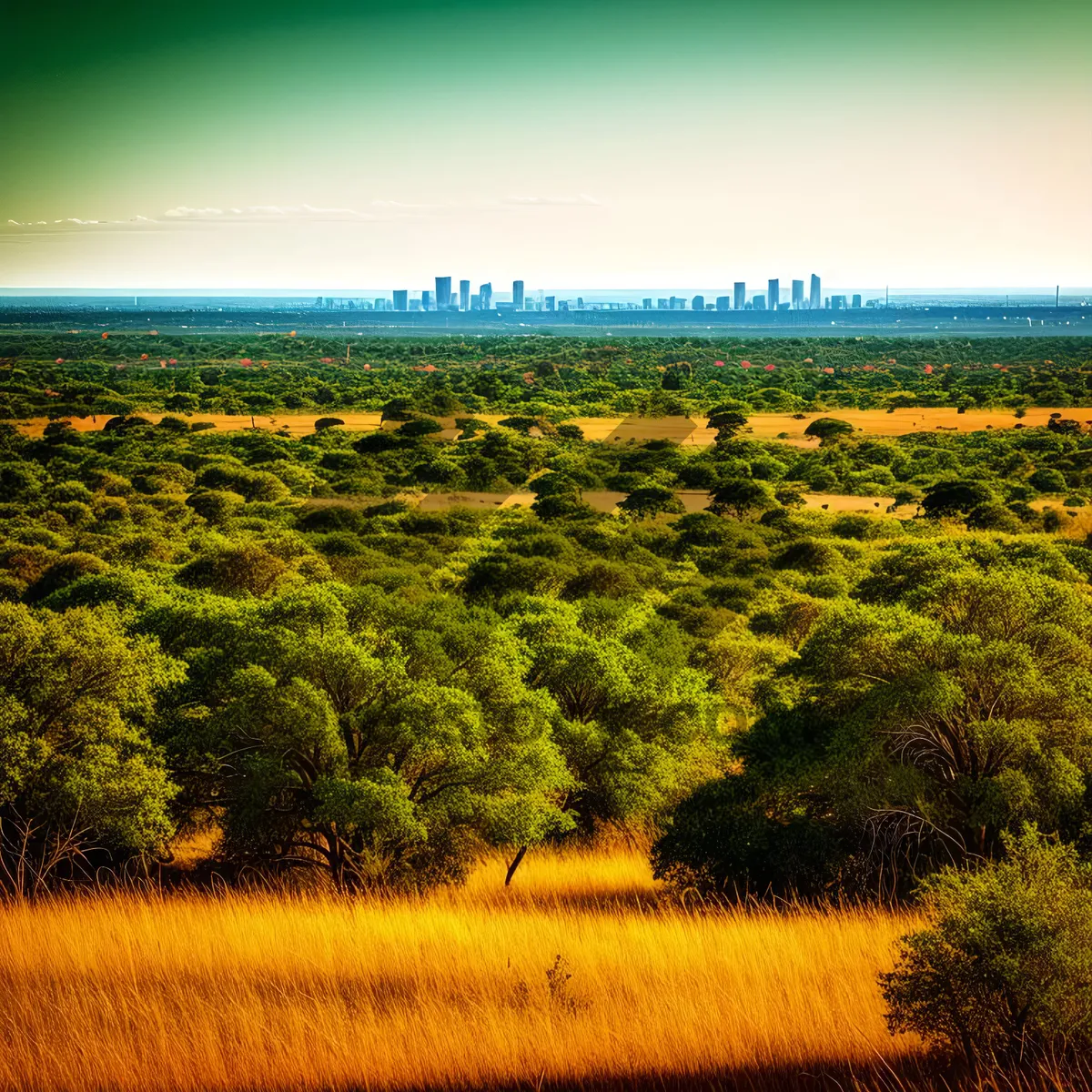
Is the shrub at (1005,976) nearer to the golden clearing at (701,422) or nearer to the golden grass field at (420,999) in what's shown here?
the golden grass field at (420,999)

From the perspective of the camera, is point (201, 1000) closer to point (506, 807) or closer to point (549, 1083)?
point (549, 1083)

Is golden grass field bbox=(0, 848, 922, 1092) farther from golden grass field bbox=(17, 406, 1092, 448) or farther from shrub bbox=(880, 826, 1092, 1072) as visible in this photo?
golden grass field bbox=(17, 406, 1092, 448)

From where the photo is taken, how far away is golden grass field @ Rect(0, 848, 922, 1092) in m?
8.16

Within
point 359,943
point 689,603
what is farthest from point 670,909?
point 689,603

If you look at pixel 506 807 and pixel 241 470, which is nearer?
pixel 506 807

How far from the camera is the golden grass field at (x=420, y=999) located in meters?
8.16

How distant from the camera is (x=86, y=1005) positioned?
29.3ft

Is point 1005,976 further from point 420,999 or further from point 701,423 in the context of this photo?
point 701,423

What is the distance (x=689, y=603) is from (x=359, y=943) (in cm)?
2617

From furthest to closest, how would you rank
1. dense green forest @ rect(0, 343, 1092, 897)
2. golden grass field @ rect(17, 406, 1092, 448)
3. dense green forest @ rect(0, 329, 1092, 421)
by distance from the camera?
dense green forest @ rect(0, 329, 1092, 421), golden grass field @ rect(17, 406, 1092, 448), dense green forest @ rect(0, 343, 1092, 897)

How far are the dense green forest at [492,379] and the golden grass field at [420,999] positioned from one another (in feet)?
251

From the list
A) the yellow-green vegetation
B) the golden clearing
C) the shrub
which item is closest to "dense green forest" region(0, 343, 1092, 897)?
the yellow-green vegetation

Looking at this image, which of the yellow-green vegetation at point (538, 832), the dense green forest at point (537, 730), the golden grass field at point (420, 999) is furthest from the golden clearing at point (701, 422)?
the golden grass field at point (420, 999)

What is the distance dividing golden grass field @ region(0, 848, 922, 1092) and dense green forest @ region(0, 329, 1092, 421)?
76448mm
